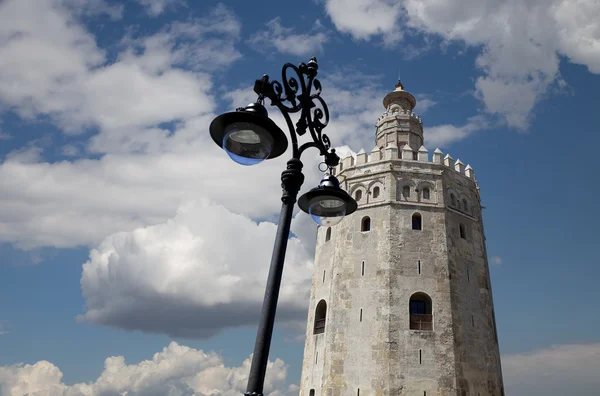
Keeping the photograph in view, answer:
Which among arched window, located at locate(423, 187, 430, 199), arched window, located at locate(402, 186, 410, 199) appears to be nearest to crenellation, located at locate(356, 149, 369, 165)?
arched window, located at locate(402, 186, 410, 199)

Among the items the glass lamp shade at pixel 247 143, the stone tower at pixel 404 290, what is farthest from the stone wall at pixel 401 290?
the glass lamp shade at pixel 247 143

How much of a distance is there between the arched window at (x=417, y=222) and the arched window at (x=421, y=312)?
3.51 m

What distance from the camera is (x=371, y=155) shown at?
25953 millimetres

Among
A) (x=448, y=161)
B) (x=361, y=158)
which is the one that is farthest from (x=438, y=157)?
(x=361, y=158)

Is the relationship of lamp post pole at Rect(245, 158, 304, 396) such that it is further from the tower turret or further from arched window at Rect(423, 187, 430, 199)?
the tower turret

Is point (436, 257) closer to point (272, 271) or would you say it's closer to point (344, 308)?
point (344, 308)

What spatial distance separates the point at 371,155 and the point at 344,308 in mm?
8972

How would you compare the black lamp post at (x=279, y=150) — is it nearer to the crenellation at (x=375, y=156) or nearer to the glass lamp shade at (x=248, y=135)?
the glass lamp shade at (x=248, y=135)

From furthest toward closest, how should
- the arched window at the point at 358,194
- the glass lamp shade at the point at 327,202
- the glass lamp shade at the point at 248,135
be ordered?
the arched window at the point at 358,194 < the glass lamp shade at the point at 327,202 < the glass lamp shade at the point at 248,135

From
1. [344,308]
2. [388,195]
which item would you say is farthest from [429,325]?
[388,195]

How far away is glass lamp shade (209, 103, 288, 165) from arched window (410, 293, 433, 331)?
18569mm

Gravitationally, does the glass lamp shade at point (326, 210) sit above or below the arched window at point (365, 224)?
below

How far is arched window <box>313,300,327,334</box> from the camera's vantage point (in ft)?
76.6

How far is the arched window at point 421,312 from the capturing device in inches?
840
